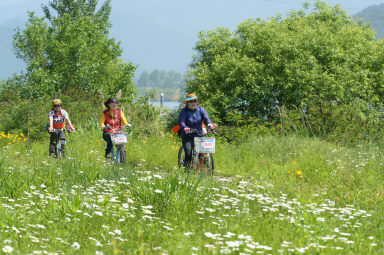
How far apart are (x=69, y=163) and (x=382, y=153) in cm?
613

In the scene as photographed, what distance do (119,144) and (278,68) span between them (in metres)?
7.72

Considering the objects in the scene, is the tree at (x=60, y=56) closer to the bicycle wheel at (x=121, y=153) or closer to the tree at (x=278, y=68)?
the tree at (x=278, y=68)

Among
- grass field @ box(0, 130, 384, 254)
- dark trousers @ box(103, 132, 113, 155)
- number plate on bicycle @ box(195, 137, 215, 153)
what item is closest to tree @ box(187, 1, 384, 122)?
dark trousers @ box(103, 132, 113, 155)

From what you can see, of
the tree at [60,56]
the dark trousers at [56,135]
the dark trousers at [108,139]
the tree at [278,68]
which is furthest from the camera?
the tree at [60,56]

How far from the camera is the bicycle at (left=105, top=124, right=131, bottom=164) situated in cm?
937

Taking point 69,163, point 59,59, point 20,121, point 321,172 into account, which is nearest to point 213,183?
point 69,163

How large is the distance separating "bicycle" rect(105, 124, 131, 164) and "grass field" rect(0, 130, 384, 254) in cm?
189

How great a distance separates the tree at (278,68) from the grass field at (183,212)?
700cm

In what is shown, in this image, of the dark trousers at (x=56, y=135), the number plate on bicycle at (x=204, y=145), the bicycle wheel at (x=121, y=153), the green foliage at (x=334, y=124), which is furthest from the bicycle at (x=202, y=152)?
the green foliage at (x=334, y=124)

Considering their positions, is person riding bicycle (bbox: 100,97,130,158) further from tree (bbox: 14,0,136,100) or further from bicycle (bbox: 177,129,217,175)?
tree (bbox: 14,0,136,100)

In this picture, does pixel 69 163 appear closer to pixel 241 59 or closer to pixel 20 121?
pixel 20 121

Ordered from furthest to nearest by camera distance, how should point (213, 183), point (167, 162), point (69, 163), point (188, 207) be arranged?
point (167, 162)
point (69, 163)
point (213, 183)
point (188, 207)

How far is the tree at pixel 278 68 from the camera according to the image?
50.9 ft

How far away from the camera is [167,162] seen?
10875 millimetres
